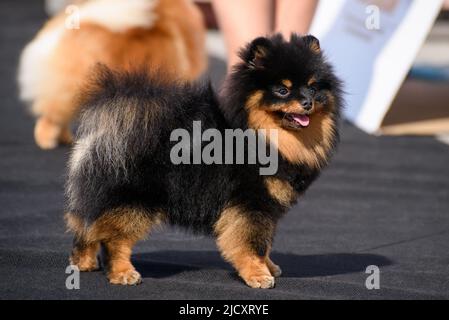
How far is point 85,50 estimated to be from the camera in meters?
6.16

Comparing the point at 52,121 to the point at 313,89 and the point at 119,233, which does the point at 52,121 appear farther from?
the point at 313,89

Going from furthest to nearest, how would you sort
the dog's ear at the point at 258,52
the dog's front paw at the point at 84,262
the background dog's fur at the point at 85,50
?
the background dog's fur at the point at 85,50, the dog's front paw at the point at 84,262, the dog's ear at the point at 258,52

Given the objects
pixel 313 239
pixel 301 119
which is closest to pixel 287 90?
pixel 301 119

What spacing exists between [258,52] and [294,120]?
11.1 inches

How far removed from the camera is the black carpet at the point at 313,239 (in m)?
3.36

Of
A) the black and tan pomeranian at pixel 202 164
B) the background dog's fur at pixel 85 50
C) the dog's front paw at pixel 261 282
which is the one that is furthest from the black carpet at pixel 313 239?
the background dog's fur at pixel 85 50

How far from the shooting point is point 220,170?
3.32m

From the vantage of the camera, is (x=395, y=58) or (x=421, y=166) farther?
(x=395, y=58)

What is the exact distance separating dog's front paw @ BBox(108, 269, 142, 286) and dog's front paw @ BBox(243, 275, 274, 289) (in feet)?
1.35

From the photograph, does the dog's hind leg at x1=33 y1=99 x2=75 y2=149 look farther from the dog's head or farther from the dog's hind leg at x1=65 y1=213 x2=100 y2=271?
the dog's head

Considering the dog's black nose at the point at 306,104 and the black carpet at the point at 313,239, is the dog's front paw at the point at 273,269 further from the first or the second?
the dog's black nose at the point at 306,104

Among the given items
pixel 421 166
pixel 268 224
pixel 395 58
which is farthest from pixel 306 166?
pixel 395 58

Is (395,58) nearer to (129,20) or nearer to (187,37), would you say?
(187,37)
